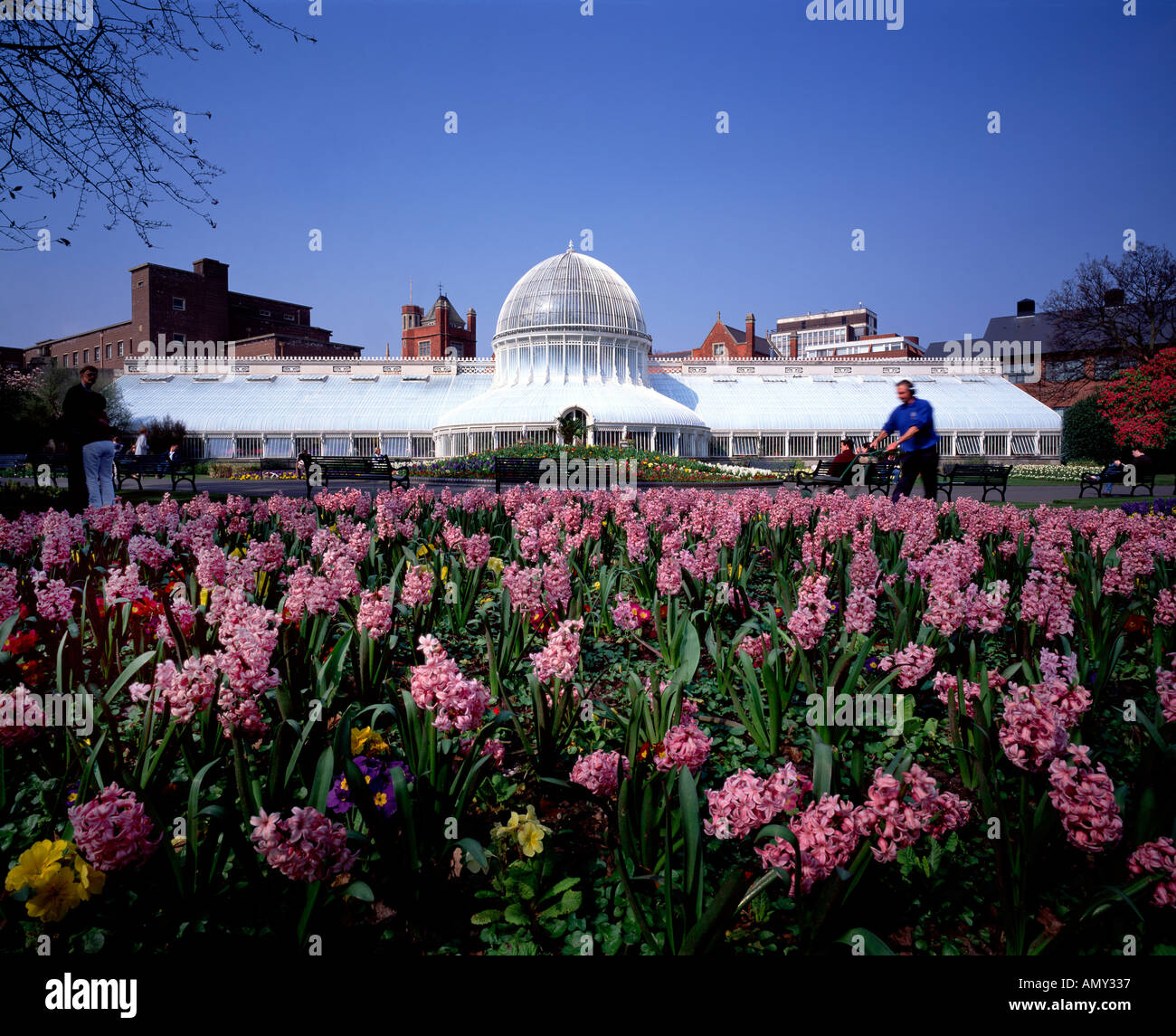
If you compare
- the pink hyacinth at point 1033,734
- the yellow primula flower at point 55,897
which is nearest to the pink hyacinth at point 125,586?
the yellow primula flower at point 55,897

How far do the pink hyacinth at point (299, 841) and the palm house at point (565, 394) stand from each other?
38505 millimetres

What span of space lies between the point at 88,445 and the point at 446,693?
10.8 m

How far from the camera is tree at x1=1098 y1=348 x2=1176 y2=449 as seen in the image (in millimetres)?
19719

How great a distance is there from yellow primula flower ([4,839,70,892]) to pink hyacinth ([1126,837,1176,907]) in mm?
2838

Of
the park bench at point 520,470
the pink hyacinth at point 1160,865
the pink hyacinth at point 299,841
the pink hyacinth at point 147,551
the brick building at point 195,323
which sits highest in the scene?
the brick building at point 195,323

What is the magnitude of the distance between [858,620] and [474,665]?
229 centimetres

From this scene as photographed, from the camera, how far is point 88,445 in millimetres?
10242

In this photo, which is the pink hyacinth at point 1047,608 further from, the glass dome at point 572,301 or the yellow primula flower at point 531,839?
the glass dome at point 572,301

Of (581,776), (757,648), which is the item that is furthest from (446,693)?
(757,648)

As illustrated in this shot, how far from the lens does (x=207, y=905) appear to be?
2084 mm

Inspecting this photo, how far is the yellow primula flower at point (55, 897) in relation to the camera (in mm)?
1739

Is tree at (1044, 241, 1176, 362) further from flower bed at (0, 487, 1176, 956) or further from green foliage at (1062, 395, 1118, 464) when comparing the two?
flower bed at (0, 487, 1176, 956)
